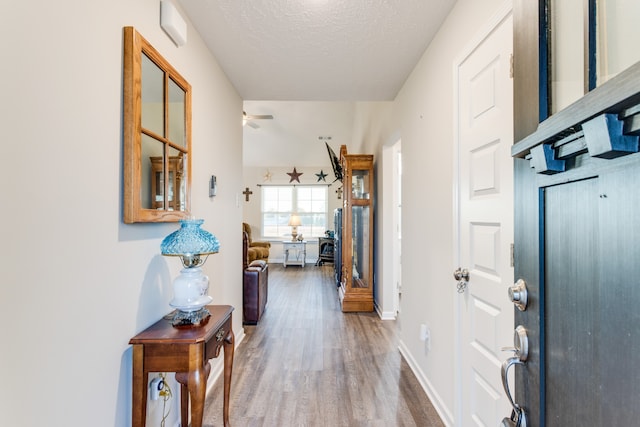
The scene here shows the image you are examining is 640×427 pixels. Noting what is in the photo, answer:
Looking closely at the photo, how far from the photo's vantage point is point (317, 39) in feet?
7.04

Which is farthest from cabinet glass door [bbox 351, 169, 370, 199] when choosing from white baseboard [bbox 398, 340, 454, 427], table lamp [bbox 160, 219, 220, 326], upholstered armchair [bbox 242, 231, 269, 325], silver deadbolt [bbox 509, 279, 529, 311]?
silver deadbolt [bbox 509, 279, 529, 311]

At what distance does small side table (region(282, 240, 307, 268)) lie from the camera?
7.91 metres

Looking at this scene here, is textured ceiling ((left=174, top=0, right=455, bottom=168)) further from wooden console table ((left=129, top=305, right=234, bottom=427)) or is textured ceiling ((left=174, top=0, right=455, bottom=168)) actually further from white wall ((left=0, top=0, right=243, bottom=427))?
wooden console table ((left=129, top=305, right=234, bottom=427))

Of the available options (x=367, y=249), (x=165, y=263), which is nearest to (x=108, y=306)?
(x=165, y=263)

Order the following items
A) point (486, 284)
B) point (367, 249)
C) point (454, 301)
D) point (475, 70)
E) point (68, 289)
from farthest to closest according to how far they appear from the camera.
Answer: point (367, 249), point (454, 301), point (475, 70), point (486, 284), point (68, 289)

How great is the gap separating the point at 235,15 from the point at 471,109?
57.5 inches

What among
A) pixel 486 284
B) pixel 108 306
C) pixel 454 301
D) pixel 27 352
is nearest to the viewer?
pixel 27 352

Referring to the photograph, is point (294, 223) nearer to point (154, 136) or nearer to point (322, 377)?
point (322, 377)

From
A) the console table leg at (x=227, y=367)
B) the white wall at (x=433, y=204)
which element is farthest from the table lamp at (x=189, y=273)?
the white wall at (x=433, y=204)

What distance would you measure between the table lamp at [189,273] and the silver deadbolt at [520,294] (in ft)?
4.08

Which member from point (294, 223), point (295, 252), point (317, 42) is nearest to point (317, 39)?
point (317, 42)

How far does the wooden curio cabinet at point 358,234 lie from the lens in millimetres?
4227

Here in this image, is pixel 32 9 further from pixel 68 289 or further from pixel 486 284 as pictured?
pixel 486 284

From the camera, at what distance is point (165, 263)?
5.41 feet
